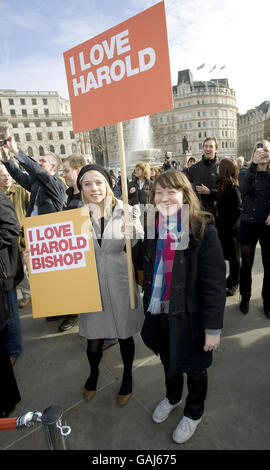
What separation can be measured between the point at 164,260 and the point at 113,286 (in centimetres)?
53

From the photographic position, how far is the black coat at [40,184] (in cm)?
290

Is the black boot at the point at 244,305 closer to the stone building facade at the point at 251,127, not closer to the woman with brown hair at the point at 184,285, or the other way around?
the woman with brown hair at the point at 184,285

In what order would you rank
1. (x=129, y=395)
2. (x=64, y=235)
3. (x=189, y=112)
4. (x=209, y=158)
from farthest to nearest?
1. (x=189, y=112)
2. (x=209, y=158)
3. (x=129, y=395)
4. (x=64, y=235)

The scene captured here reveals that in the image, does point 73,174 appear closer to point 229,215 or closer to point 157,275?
point 157,275

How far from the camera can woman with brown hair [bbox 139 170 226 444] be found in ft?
5.09

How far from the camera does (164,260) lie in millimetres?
1731

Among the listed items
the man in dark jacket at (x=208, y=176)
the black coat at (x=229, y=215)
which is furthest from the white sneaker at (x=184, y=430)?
the man in dark jacket at (x=208, y=176)

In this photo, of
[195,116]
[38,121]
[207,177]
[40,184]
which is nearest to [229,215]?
[207,177]

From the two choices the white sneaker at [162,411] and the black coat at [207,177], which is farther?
the black coat at [207,177]

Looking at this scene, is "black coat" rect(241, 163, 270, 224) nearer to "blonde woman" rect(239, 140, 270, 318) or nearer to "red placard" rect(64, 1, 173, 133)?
"blonde woman" rect(239, 140, 270, 318)

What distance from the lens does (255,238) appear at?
328cm
